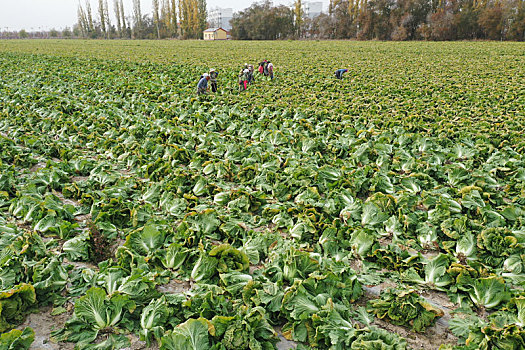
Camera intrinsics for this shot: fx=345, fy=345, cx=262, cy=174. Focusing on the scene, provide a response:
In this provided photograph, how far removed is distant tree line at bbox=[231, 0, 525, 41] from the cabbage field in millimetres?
58949

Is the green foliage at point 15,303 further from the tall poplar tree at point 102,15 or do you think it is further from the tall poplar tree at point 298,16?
the tall poplar tree at point 102,15

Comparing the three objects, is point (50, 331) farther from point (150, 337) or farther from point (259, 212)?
point (259, 212)

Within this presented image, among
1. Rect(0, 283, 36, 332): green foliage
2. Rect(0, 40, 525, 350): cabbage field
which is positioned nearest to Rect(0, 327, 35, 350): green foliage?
Rect(0, 40, 525, 350): cabbage field

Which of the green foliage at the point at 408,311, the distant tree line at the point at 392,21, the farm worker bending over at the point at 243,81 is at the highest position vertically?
the distant tree line at the point at 392,21

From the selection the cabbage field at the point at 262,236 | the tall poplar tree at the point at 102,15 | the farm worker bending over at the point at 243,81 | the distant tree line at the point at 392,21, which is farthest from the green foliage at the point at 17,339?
the tall poplar tree at the point at 102,15

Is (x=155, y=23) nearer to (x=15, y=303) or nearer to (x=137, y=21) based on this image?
(x=137, y=21)

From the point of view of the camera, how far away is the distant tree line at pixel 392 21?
5719cm

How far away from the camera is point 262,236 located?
183 inches

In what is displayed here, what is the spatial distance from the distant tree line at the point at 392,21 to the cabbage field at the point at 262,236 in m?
58.9

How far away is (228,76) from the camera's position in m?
20.9

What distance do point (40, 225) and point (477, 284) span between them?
18.5ft

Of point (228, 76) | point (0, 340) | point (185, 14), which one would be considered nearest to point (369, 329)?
point (0, 340)

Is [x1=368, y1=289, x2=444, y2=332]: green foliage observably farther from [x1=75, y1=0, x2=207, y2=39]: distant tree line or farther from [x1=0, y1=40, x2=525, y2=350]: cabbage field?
[x1=75, y1=0, x2=207, y2=39]: distant tree line

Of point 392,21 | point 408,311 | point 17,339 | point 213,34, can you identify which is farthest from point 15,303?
point 213,34
